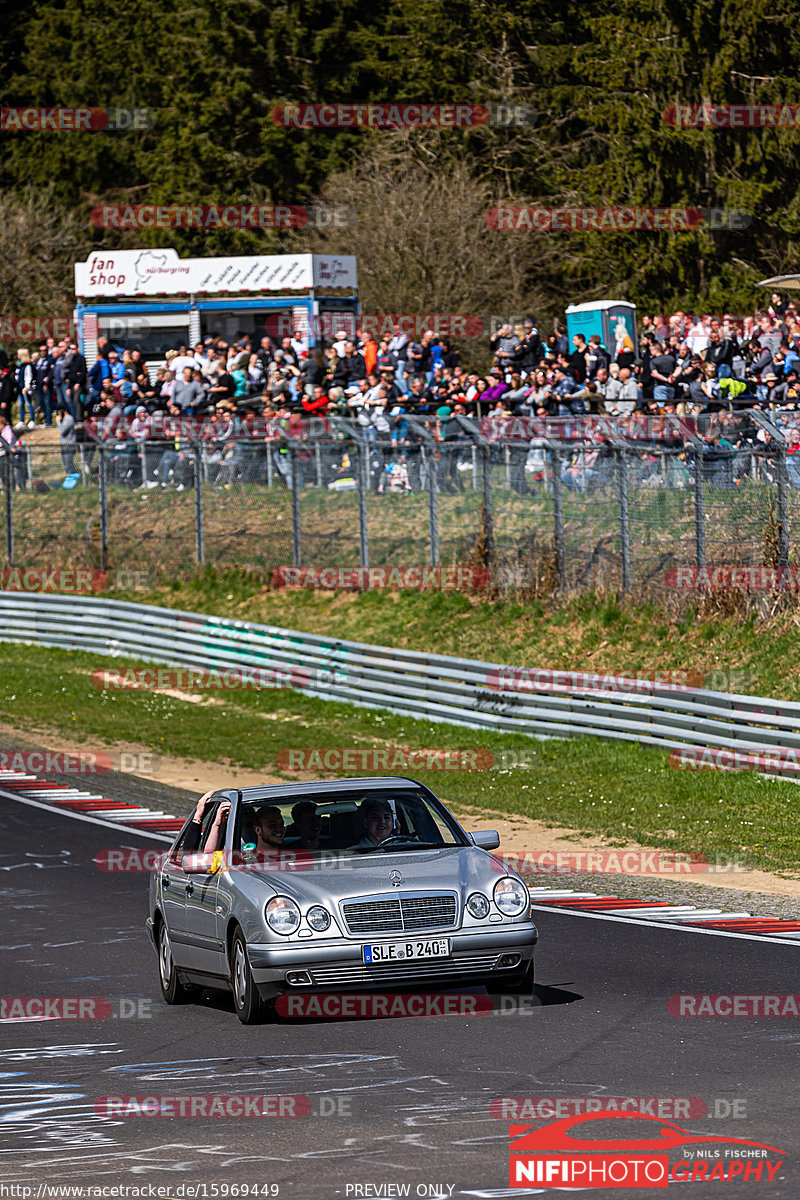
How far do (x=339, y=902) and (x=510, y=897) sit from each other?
968 millimetres

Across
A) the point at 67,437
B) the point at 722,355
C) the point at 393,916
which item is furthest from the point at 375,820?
the point at 67,437

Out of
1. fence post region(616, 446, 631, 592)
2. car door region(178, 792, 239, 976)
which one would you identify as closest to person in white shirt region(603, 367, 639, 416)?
fence post region(616, 446, 631, 592)

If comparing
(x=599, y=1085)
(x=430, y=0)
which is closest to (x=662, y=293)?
(x=430, y=0)

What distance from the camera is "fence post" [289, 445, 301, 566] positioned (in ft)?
103

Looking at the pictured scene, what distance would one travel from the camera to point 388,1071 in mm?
9141

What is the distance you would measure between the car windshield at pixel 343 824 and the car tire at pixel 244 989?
25.9 inches

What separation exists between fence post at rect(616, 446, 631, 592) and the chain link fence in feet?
0.09

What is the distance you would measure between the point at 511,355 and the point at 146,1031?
20.6 metres

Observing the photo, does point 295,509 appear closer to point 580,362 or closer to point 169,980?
point 580,362

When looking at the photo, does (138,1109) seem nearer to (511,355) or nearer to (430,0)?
(511,355)

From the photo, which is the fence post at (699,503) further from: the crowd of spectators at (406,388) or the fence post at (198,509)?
the fence post at (198,509)

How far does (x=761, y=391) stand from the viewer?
86.1 ft

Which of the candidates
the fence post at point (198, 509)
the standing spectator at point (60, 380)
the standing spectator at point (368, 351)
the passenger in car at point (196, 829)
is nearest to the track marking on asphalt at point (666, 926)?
the passenger in car at point (196, 829)

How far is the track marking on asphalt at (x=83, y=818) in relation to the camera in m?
19.9
